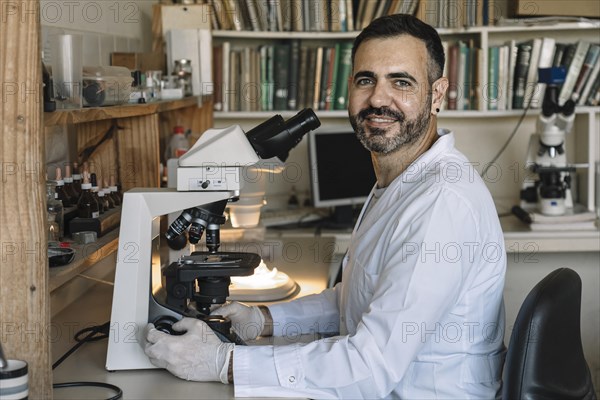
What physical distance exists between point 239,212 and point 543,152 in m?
1.37

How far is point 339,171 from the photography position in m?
3.65

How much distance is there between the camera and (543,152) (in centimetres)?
355

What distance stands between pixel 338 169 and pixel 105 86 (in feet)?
6.03

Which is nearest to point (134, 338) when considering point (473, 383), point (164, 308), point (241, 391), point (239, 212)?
point (164, 308)

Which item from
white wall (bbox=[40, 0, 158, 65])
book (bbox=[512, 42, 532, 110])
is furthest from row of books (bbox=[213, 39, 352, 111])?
book (bbox=[512, 42, 532, 110])

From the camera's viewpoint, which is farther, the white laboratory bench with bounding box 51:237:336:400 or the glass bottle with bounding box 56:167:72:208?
the glass bottle with bounding box 56:167:72:208

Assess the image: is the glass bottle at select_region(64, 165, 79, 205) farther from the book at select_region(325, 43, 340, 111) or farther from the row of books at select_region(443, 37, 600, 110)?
the row of books at select_region(443, 37, 600, 110)

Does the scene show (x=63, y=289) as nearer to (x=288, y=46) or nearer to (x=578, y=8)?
(x=288, y=46)

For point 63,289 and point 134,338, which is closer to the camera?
point 134,338

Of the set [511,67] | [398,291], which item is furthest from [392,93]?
[511,67]

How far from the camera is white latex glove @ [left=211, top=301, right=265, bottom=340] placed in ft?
6.08

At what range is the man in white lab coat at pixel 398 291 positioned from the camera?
1505 millimetres

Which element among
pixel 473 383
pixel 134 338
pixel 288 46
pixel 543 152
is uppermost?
pixel 288 46

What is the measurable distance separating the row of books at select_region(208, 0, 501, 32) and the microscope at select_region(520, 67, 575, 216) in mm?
442
